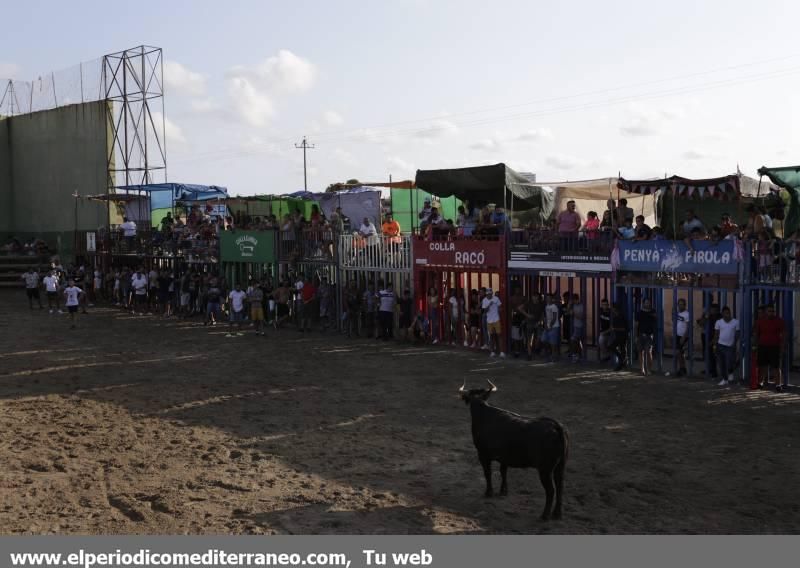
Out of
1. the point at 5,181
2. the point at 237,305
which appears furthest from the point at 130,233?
the point at 5,181

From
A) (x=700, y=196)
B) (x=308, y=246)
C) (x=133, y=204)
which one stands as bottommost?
(x=308, y=246)

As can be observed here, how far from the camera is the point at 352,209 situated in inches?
1078

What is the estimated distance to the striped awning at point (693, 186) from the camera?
16406mm

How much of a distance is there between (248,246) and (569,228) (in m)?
13.4

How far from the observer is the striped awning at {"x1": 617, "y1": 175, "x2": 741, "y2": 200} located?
1641 cm

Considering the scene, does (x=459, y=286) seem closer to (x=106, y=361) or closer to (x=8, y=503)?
(x=106, y=361)

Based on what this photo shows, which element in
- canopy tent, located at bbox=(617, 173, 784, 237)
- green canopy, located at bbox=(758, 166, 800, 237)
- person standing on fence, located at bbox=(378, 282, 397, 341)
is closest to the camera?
green canopy, located at bbox=(758, 166, 800, 237)

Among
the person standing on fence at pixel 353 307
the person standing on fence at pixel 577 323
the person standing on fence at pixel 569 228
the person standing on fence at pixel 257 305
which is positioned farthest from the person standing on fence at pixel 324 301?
the person standing on fence at pixel 577 323

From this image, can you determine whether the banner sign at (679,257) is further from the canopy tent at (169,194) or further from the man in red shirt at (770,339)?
the canopy tent at (169,194)

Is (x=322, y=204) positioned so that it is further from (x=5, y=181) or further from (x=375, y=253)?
(x=5, y=181)

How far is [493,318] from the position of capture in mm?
21094

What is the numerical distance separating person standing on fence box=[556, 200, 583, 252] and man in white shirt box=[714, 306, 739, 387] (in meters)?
4.05

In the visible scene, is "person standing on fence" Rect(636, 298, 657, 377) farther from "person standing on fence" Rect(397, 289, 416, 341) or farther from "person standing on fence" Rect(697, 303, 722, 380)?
"person standing on fence" Rect(397, 289, 416, 341)

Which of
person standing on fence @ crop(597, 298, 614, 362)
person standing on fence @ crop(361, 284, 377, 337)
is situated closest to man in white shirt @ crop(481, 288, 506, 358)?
person standing on fence @ crop(597, 298, 614, 362)
